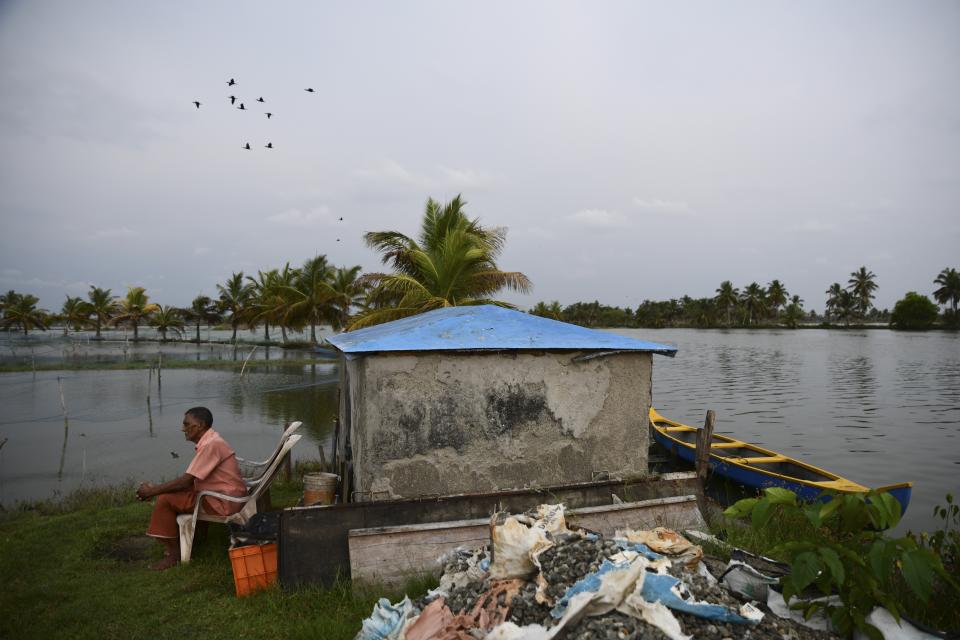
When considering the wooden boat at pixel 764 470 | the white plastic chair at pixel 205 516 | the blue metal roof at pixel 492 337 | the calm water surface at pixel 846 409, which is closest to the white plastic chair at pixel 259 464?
the white plastic chair at pixel 205 516

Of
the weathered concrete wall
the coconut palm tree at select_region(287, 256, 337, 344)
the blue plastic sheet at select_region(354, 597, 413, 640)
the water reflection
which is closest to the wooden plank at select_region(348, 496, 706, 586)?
the blue plastic sheet at select_region(354, 597, 413, 640)

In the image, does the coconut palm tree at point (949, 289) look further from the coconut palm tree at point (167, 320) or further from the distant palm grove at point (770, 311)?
the coconut palm tree at point (167, 320)

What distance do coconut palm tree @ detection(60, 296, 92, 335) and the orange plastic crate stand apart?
205 feet

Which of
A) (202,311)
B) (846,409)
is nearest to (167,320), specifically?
(202,311)

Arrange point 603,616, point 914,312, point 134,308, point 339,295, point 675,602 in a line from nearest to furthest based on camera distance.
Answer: point 603,616 < point 675,602 < point 339,295 < point 134,308 < point 914,312

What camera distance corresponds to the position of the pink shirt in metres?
5.62

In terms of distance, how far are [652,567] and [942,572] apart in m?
1.58

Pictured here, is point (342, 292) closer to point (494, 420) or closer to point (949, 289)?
point (494, 420)

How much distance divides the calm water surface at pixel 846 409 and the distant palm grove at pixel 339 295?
10.4 metres

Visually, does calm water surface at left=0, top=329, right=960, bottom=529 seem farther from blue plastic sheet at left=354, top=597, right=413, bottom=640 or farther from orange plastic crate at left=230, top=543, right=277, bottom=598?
blue plastic sheet at left=354, top=597, right=413, bottom=640

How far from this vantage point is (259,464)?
7.25m

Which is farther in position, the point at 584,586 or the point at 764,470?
the point at 764,470

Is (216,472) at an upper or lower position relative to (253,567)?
upper

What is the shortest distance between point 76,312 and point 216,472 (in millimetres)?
63659
